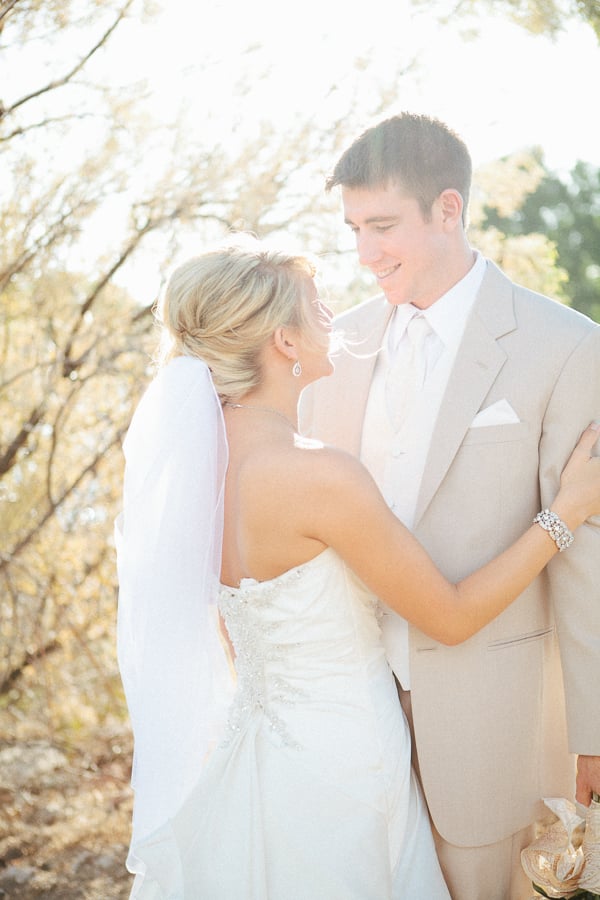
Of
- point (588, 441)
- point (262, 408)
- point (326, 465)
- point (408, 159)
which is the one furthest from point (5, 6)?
point (588, 441)

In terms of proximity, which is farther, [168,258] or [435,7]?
[168,258]

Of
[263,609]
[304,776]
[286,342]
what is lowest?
[304,776]

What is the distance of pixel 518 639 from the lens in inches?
95.3

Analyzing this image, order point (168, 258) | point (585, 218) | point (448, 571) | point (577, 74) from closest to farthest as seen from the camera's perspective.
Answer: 1. point (448, 571)
2. point (577, 74)
3. point (168, 258)
4. point (585, 218)

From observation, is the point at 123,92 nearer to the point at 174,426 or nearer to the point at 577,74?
the point at 577,74

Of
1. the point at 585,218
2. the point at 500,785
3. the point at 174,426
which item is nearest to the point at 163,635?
the point at 174,426

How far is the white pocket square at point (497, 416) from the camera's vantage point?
7.75 ft

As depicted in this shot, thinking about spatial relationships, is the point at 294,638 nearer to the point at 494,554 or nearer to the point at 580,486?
the point at 494,554

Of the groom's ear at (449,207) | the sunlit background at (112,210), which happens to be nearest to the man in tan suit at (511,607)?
the groom's ear at (449,207)

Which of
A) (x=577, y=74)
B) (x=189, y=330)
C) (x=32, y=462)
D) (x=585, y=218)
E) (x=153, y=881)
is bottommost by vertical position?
(x=153, y=881)

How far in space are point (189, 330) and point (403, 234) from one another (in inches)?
27.2

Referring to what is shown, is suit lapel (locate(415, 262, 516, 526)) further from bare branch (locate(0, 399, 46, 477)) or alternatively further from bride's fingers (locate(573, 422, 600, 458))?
bare branch (locate(0, 399, 46, 477))

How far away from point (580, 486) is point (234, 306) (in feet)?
2.90

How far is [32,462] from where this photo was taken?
4250 millimetres
